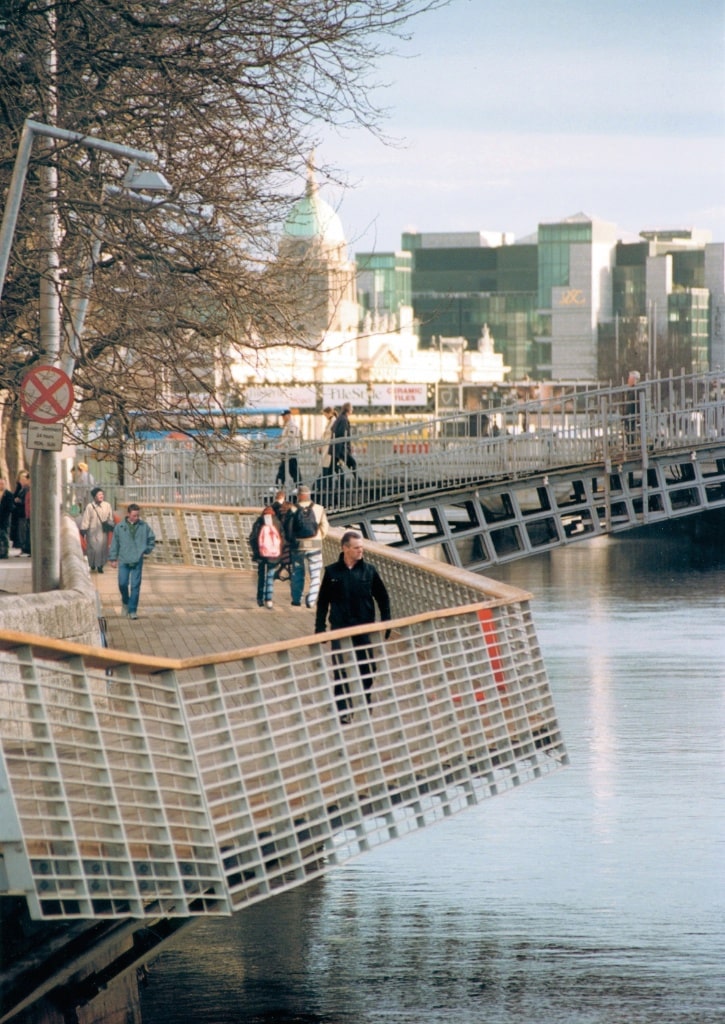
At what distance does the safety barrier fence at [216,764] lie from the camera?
887 cm

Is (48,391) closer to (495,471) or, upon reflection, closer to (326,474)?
(326,474)

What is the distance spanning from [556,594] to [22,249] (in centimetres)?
2778

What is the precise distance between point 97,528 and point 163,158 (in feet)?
40.6

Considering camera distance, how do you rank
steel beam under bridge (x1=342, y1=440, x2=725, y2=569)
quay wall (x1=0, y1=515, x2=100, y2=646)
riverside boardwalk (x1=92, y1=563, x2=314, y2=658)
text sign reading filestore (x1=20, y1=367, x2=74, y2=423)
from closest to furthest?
quay wall (x1=0, y1=515, x2=100, y2=646) < text sign reading filestore (x1=20, y1=367, x2=74, y2=423) < riverside boardwalk (x1=92, y1=563, x2=314, y2=658) < steel beam under bridge (x1=342, y1=440, x2=725, y2=569)

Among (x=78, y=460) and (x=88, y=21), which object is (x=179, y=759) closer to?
(x=88, y=21)

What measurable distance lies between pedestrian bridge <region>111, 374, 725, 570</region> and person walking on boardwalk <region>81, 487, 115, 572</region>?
289 centimetres

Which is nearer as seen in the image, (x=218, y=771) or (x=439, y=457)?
(x=218, y=771)

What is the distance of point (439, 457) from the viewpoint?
35.3 meters

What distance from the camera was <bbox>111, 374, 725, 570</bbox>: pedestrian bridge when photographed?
116 feet

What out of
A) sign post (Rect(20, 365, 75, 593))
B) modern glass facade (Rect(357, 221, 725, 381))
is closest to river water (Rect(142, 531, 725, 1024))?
sign post (Rect(20, 365, 75, 593))

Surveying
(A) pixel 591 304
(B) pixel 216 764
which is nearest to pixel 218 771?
(B) pixel 216 764

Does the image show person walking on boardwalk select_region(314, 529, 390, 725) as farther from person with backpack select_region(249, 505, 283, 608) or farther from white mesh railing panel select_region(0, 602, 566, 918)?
person with backpack select_region(249, 505, 283, 608)

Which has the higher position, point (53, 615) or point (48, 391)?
point (48, 391)

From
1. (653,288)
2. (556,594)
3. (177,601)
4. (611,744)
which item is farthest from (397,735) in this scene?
(653,288)
